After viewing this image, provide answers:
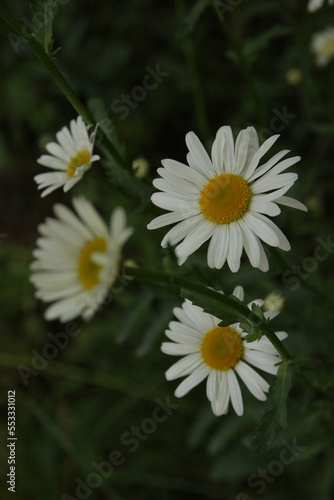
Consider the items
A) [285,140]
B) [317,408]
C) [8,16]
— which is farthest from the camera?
[285,140]

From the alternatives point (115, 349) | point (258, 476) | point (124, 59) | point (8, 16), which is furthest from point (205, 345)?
point (124, 59)

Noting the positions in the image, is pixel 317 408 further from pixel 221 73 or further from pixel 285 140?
pixel 221 73

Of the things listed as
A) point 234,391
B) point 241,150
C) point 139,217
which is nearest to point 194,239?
point 241,150

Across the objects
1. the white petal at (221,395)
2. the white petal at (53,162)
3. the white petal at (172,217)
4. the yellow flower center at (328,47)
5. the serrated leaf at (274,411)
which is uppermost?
the white petal at (53,162)

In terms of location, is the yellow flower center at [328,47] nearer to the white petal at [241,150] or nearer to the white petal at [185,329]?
the white petal at [241,150]

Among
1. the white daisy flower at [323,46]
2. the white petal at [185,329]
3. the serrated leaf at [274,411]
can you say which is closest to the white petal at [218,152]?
the white petal at [185,329]
